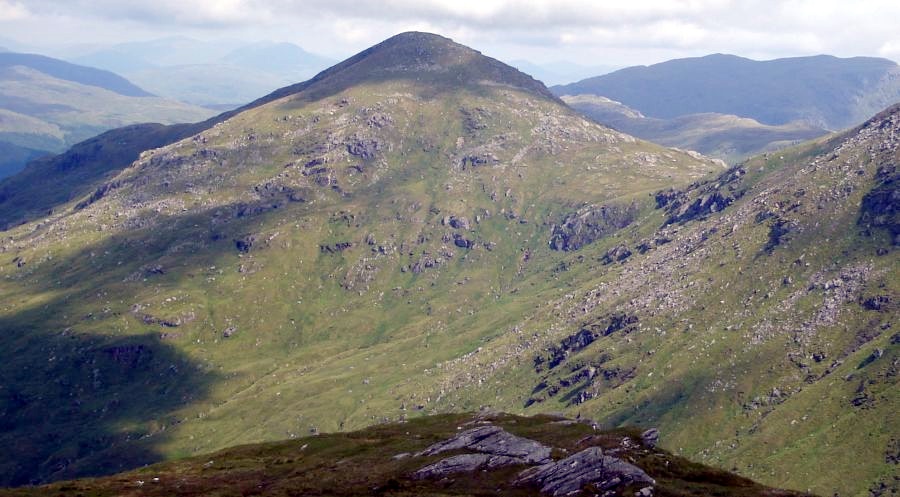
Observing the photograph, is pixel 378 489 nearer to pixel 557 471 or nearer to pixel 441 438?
pixel 557 471

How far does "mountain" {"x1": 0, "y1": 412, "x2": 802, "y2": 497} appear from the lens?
119 m

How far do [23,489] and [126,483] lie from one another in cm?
2585

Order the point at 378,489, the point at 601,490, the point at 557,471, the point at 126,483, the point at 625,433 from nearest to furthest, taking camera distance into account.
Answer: the point at 601,490, the point at 557,471, the point at 378,489, the point at 625,433, the point at 126,483

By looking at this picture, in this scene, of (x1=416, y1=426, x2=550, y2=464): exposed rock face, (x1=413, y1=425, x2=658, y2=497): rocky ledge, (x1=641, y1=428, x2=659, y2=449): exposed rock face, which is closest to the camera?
(x1=413, y1=425, x2=658, y2=497): rocky ledge

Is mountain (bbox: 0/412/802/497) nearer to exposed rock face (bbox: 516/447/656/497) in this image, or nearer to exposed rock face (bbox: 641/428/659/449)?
exposed rock face (bbox: 516/447/656/497)

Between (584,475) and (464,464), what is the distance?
2908 cm

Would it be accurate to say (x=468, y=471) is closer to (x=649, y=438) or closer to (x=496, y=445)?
(x=496, y=445)

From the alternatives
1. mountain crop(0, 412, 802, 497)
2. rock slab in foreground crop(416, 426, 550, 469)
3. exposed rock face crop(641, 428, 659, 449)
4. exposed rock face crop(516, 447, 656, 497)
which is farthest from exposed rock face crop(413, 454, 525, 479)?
exposed rock face crop(641, 428, 659, 449)

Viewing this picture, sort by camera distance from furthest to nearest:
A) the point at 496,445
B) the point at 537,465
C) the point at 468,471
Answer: the point at 496,445, the point at 468,471, the point at 537,465

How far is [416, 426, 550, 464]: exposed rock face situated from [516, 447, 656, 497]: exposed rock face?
1212 centimetres

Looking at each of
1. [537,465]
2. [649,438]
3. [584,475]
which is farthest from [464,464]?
[649,438]

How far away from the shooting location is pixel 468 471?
136 m

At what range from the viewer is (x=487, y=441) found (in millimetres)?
156250

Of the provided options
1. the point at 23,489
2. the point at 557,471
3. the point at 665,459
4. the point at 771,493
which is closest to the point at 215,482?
the point at 23,489
